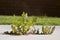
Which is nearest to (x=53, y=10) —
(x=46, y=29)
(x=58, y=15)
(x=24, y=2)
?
(x=58, y=15)

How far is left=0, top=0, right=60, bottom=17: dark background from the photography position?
1482 cm

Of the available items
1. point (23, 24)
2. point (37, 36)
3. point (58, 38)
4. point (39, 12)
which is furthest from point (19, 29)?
point (39, 12)

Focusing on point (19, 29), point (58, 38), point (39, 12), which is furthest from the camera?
point (39, 12)

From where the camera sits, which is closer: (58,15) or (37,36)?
(37,36)

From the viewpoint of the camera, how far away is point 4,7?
15.1 m

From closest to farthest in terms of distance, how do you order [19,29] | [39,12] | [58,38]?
[58,38] → [19,29] → [39,12]

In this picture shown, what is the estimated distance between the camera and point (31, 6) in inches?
591

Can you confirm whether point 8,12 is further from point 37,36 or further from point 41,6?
point 37,36

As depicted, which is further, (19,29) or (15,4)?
(15,4)

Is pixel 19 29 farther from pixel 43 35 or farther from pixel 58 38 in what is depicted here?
pixel 58 38

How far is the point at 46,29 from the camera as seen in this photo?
22.7ft

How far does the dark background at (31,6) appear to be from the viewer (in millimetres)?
14820

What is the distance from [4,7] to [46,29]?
8394 mm

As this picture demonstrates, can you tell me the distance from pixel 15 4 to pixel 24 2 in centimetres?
50
